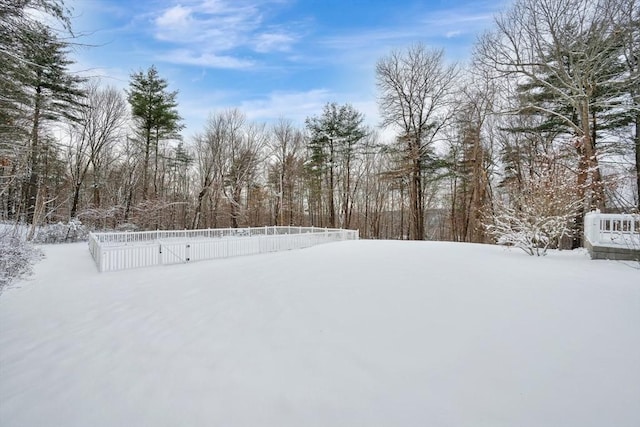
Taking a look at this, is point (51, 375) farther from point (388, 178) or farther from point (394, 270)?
point (388, 178)

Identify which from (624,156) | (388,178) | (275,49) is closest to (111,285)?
(275,49)

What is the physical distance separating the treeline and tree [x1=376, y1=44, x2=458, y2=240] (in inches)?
3.6

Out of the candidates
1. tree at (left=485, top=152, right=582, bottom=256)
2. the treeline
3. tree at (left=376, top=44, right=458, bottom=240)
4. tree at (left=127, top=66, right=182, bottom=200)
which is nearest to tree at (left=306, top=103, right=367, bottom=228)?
the treeline

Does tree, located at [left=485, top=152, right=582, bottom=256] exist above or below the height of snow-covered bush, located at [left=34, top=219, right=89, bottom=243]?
above

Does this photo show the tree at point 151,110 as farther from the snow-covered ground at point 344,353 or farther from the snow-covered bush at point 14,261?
the snow-covered ground at point 344,353

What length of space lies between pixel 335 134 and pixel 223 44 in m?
13.4

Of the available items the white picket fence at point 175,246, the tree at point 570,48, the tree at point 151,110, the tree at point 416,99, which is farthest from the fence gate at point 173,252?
the tree at point 416,99

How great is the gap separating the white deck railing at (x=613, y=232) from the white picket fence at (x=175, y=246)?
9239 mm

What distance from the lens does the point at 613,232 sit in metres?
5.93

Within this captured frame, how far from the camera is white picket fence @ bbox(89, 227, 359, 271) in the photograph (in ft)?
25.4

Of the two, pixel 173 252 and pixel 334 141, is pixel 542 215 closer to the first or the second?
pixel 173 252

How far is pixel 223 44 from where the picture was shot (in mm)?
9508

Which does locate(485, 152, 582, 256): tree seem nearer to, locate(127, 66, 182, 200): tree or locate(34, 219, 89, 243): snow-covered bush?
locate(34, 219, 89, 243): snow-covered bush

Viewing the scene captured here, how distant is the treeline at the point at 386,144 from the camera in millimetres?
8391
